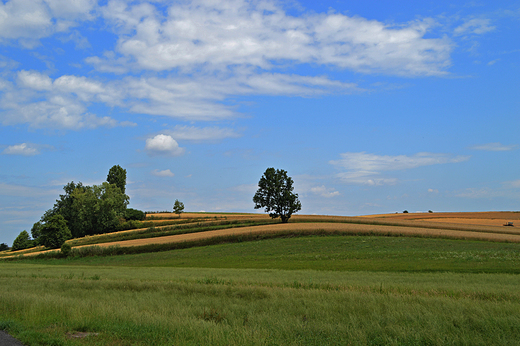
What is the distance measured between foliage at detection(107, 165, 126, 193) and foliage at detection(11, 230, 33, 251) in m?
31.6

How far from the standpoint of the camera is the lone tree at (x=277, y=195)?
78312 mm

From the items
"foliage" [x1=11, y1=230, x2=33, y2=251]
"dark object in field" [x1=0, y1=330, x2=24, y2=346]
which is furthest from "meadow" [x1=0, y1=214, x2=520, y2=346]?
"foliage" [x1=11, y1=230, x2=33, y2=251]

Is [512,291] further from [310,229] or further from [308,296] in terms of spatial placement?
[310,229]

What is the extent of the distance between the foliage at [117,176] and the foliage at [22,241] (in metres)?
31.6

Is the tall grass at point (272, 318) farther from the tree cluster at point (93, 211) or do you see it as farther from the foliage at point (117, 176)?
the foliage at point (117, 176)

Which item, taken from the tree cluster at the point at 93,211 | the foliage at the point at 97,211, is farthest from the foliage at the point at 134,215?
the foliage at the point at 97,211

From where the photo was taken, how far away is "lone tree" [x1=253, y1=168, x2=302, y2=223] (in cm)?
7831

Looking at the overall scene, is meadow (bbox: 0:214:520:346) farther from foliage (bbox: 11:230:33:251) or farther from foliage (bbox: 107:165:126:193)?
foliage (bbox: 107:165:126:193)

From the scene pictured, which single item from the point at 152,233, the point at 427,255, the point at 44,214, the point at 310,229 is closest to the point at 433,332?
the point at 427,255

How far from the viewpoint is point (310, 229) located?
57.3 metres

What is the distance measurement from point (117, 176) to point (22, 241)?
122 ft

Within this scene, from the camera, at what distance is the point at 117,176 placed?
126 metres

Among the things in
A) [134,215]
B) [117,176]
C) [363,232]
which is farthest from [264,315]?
[117,176]

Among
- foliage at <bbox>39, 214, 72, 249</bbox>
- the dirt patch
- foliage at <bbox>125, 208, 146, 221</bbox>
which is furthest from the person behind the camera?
foliage at <bbox>125, 208, 146, 221</bbox>
